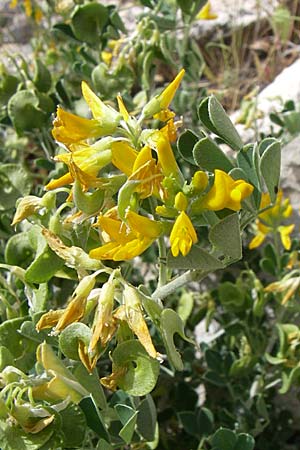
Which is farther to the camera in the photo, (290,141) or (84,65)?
(290,141)

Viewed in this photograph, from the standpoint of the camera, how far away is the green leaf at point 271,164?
0.95 metres

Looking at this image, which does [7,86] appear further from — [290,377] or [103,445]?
[103,445]

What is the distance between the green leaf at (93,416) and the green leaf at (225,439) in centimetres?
29

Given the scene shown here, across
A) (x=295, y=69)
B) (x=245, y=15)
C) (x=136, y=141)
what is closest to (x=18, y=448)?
(x=136, y=141)

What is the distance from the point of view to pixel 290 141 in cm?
193

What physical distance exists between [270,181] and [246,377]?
818 millimetres

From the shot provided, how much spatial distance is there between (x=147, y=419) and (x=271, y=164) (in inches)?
18.0

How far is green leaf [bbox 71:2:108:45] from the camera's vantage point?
172cm

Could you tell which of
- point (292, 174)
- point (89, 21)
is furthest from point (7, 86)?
point (292, 174)

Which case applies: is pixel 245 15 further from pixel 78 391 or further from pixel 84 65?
pixel 78 391

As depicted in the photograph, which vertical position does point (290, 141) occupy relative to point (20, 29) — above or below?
above

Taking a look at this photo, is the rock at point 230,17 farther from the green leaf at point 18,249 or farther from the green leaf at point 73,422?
the green leaf at point 73,422

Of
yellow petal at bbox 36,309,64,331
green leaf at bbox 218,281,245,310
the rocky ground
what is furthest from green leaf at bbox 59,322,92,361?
the rocky ground

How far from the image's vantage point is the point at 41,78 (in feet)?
5.80
